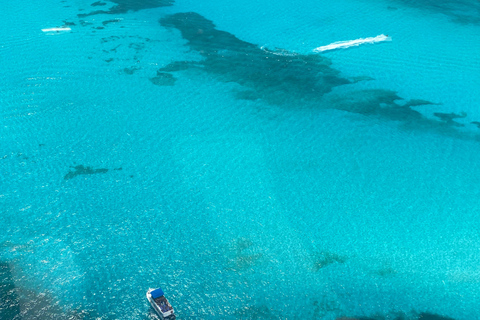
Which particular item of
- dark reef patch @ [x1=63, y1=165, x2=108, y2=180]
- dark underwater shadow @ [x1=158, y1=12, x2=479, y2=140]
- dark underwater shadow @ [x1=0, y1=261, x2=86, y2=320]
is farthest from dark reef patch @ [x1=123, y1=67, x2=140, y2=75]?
dark underwater shadow @ [x1=0, y1=261, x2=86, y2=320]

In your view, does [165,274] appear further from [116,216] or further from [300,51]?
[300,51]

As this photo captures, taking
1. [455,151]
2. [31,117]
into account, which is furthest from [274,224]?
[31,117]

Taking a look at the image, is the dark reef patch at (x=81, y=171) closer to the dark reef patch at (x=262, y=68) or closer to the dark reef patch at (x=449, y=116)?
the dark reef patch at (x=262, y=68)

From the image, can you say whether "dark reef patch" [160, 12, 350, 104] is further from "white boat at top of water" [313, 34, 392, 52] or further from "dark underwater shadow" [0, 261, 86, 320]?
"dark underwater shadow" [0, 261, 86, 320]

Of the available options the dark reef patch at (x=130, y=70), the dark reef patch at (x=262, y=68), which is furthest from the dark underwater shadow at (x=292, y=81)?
the dark reef patch at (x=130, y=70)

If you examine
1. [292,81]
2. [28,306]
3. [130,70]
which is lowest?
[28,306]

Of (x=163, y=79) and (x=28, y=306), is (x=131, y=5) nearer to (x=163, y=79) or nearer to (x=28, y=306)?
(x=163, y=79)

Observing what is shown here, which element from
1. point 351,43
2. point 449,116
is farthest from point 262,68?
point 449,116
